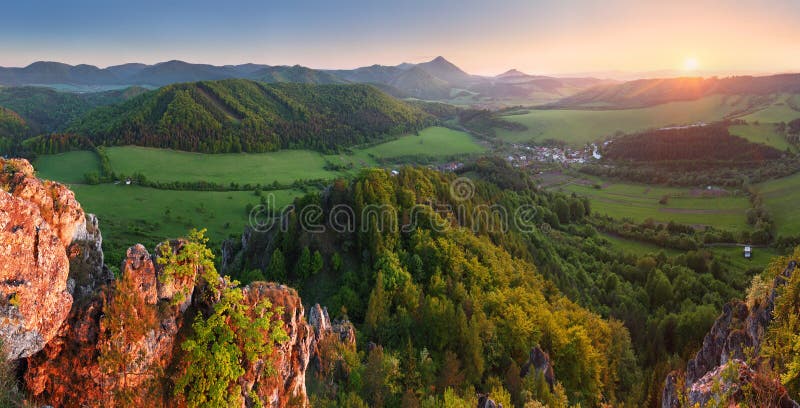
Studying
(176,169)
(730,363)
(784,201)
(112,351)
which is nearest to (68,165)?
(176,169)

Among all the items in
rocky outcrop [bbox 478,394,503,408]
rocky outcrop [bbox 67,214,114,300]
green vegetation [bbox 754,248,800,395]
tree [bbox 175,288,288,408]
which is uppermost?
rocky outcrop [bbox 67,214,114,300]

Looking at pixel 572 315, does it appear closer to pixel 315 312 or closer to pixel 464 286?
pixel 464 286

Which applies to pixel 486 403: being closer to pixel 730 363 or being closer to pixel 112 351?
pixel 730 363

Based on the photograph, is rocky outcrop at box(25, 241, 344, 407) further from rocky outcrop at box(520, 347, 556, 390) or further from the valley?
rocky outcrop at box(520, 347, 556, 390)

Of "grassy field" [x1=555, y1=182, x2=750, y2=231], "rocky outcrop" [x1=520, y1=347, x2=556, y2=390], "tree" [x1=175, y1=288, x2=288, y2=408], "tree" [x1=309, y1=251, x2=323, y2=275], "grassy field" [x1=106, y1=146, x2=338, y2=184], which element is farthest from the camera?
"grassy field" [x1=106, y1=146, x2=338, y2=184]

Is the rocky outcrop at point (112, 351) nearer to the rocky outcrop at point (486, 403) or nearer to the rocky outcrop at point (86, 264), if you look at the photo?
the rocky outcrop at point (86, 264)

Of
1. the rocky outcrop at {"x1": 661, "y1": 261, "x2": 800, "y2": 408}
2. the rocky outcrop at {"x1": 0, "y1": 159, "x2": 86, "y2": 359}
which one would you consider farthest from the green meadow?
the rocky outcrop at {"x1": 661, "y1": 261, "x2": 800, "y2": 408}
